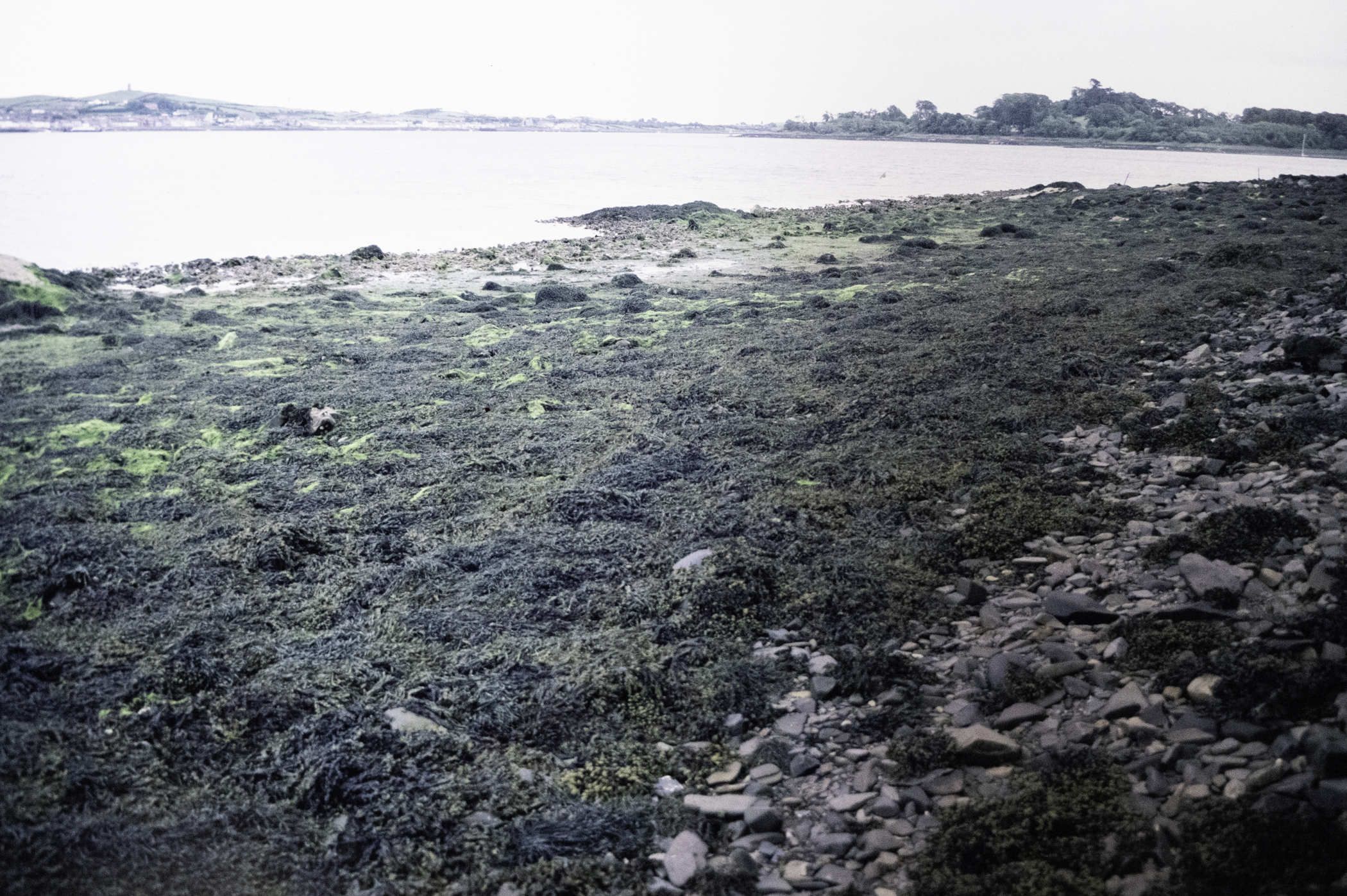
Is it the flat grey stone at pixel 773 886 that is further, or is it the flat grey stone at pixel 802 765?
the flat grey stone at pixel 802 765

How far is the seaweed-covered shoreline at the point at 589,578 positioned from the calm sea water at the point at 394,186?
16375 mm

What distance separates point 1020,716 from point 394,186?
51471 mm

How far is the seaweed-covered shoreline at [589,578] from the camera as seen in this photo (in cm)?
324

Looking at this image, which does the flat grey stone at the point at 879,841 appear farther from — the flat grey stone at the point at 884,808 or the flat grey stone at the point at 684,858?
the flat grey stone at the point at 684,858

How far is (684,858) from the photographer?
3.16m

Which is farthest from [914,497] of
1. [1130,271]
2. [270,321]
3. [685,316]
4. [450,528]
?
[270,321]

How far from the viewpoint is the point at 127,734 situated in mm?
3846

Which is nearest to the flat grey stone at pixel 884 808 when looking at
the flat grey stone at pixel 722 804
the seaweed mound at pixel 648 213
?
the flat grey stone at pixel 722 804

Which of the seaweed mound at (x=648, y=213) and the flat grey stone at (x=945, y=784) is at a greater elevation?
the seaweed mound at (x=648, y=213)

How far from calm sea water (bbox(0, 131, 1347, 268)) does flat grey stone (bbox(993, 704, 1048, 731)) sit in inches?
963

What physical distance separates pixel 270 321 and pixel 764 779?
1399 centimetres

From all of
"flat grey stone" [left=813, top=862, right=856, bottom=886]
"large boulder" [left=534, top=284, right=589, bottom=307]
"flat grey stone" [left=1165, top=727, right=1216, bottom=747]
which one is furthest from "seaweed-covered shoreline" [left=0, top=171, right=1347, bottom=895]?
"large boulder" [left=534, top=284, right=589, bottom=307]

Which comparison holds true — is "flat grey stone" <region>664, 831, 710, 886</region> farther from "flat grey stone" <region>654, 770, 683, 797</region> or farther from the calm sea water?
the calm sea water

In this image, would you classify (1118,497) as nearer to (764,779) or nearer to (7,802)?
(764,779)
